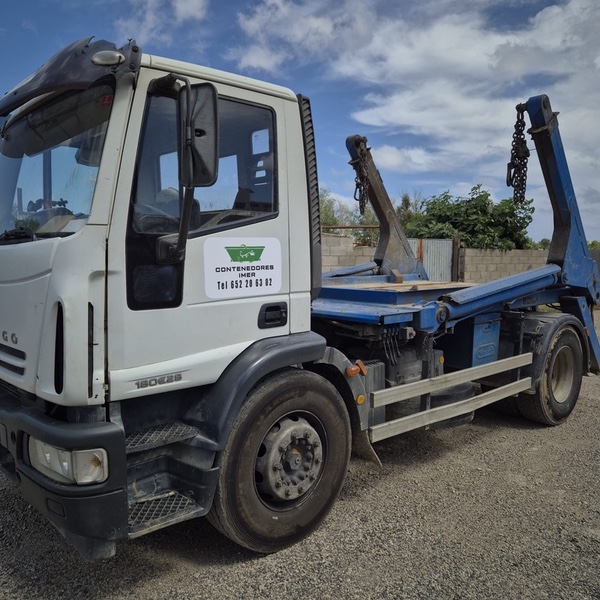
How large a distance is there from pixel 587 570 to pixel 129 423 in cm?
263

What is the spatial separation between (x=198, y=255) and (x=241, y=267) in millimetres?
284

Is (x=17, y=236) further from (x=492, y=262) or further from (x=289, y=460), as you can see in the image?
(x=492, y=262)

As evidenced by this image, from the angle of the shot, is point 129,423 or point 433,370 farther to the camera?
point 433,370

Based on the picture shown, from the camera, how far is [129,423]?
112 inches

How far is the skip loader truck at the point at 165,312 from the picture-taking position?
253cm

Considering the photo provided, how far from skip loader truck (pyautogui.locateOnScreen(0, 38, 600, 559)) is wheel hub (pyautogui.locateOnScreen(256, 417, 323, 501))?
0.04 ft

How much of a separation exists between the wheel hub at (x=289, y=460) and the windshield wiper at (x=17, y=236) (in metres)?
1.64

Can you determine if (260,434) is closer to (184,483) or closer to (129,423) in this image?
(184,483)

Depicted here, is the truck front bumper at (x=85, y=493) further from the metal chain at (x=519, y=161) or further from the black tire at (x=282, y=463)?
the metal chain at (x=519, y=161)

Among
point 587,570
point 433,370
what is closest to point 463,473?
point 433,370

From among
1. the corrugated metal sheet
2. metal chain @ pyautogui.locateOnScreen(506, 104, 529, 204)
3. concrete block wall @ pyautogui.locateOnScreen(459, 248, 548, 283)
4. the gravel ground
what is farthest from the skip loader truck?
concrete block wall @ pyautogui.locateOnScreen(459, 248, 548, 283)

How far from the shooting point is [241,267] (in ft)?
10.1

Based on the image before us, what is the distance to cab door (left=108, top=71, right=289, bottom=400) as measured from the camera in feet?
8.71

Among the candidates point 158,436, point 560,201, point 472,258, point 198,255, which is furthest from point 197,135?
point 472,258
